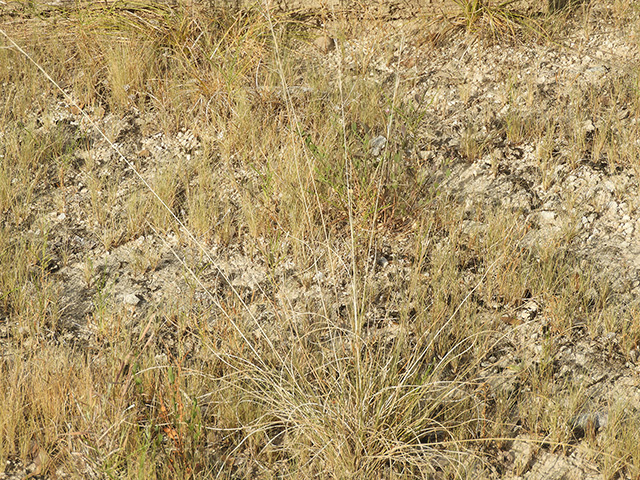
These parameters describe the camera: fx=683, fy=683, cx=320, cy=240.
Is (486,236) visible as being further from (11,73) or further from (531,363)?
(11,73)

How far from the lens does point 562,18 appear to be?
14.5ft

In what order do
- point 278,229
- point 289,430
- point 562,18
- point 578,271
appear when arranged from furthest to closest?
point 562,18
point 278,229
point 578,271
point 289,430

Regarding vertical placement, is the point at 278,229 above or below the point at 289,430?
above

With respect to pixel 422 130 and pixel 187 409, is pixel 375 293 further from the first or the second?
pixel 422 130

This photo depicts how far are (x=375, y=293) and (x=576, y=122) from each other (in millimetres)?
1559

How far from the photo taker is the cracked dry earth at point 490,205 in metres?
2.74

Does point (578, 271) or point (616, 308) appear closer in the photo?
point (616, 308)

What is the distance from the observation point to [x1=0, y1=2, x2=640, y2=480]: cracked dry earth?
8.98 feet

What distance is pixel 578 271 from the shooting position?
121 inches

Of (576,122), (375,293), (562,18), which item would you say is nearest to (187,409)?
(375,293)

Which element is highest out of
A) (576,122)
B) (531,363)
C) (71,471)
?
(576,122)

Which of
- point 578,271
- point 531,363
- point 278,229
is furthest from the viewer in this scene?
point 278,229

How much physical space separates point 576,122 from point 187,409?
2.57m

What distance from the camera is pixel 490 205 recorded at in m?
3.51
